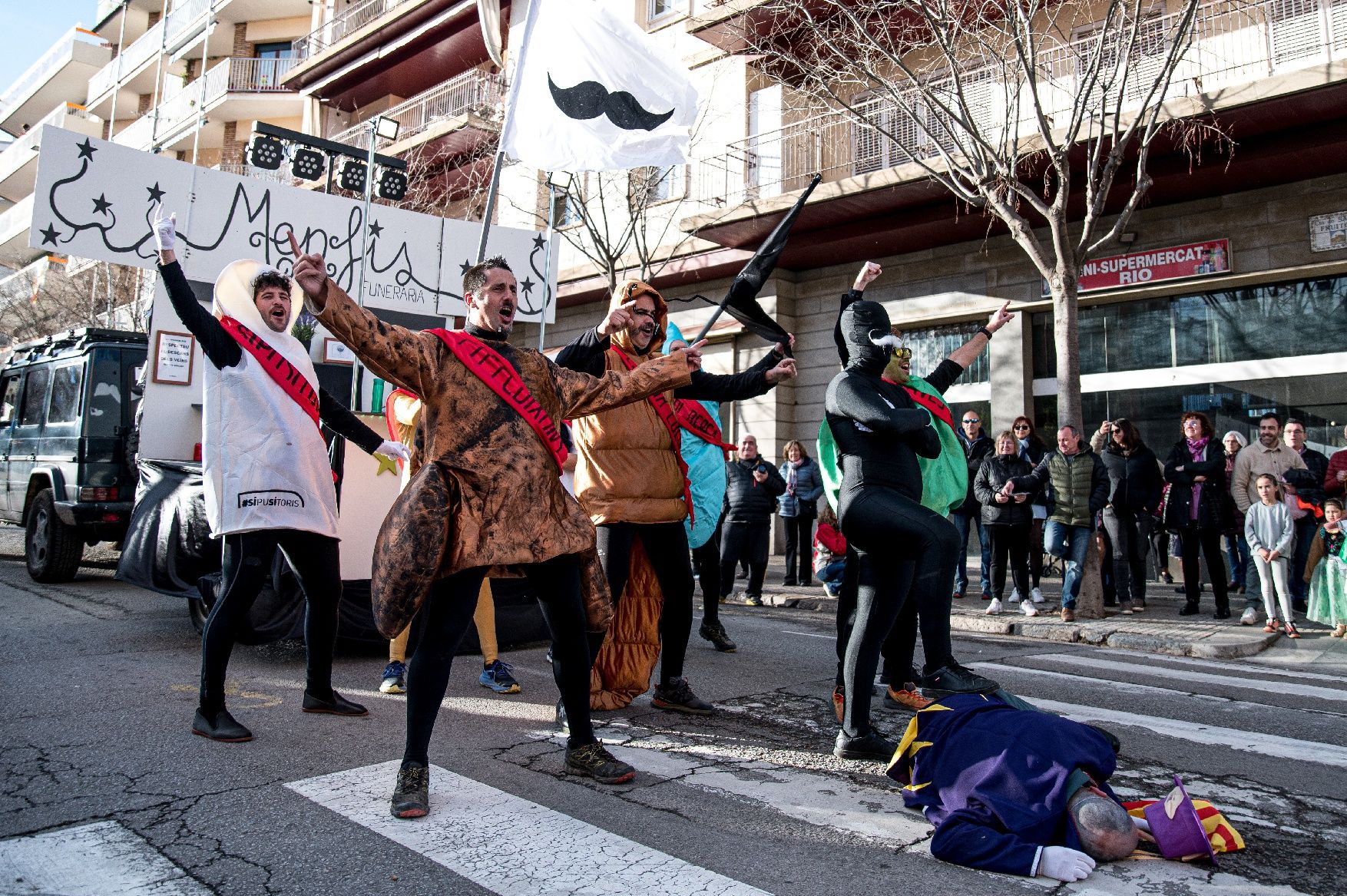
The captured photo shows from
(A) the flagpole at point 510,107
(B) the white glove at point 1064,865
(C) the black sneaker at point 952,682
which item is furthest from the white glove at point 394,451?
(B) the white glove at point 1064,865

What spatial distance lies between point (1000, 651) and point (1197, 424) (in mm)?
3941

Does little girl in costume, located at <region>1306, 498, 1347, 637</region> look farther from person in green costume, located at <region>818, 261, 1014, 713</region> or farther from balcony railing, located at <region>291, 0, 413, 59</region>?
balcony railing, located at <region>291, 0, 413, 59</region>

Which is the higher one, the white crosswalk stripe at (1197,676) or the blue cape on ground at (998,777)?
the blue cape on ground at (998,777)

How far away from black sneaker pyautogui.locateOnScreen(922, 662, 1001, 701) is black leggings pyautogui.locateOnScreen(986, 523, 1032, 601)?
17.9 feet

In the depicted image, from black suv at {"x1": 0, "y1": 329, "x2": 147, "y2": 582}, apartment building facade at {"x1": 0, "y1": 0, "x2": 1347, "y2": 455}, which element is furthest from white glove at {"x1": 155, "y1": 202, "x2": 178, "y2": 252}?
black suv at {"x1": 0, "y1": 329, "x2": 147, "y2": 582}

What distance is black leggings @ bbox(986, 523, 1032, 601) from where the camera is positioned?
9.91 metres

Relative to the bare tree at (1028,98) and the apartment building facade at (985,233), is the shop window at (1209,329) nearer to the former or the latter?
the apartment building facade at (985,233)

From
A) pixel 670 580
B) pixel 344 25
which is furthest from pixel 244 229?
pixel 344 25

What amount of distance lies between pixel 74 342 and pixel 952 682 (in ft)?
34.7

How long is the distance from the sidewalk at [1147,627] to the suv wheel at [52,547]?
7.07 metres

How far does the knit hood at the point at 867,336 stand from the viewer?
4.31 meters

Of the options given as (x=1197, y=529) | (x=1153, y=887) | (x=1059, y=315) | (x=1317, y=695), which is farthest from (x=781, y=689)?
(x=1059, y=315)

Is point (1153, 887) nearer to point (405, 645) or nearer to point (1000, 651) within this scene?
point (405, 645)

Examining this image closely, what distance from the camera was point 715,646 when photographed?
709 centimetres
